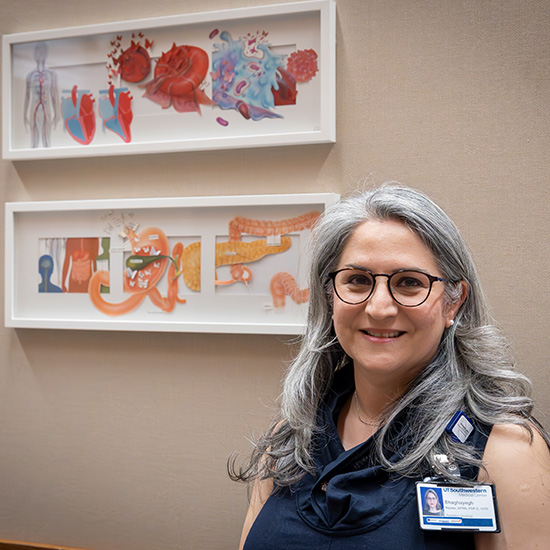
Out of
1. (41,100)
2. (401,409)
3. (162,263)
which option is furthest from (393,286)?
(41,100)

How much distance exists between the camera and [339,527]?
4.53ft

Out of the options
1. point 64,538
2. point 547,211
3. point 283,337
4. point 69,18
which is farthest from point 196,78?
point 64,538

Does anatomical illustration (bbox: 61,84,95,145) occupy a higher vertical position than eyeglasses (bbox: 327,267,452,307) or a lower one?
higher

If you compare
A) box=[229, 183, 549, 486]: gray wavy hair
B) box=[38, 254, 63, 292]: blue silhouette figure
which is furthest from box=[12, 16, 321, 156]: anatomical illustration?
box=[229, 183, 549, 486]: gray wavy hair

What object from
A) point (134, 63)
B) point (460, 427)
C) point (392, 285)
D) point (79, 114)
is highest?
point (134, 63)

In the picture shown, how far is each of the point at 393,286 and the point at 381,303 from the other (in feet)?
0.18

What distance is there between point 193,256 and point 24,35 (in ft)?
3.05

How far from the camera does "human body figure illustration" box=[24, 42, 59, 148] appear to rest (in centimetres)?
228

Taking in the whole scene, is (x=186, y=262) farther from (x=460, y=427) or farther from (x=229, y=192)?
(x=460, y=427)

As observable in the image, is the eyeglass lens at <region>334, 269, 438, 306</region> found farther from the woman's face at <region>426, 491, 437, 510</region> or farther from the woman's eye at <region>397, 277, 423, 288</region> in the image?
the woman's face at <region>426, 491, 437, 510</region>

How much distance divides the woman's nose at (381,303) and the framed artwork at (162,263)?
0.62 metres

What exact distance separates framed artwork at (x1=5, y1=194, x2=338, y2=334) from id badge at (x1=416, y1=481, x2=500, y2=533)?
2.58 ft

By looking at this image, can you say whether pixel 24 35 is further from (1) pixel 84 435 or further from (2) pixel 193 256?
(1) pixel 84 435

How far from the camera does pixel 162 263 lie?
2.19m
